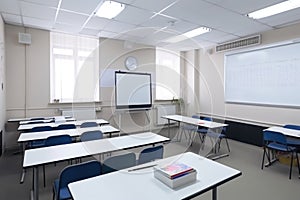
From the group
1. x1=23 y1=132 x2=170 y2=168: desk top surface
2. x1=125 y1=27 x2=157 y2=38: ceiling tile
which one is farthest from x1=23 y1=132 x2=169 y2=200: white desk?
x1=125 y1=27 x2=157 y2=38: ceiling tile

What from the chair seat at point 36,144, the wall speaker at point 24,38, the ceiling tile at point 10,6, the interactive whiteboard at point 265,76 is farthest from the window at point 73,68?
the interactive whiteboard at point 265,76

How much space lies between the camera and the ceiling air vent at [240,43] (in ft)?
15.2

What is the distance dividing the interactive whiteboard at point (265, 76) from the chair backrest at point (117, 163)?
391 cm

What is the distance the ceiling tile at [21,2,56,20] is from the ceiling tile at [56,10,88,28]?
0.13m

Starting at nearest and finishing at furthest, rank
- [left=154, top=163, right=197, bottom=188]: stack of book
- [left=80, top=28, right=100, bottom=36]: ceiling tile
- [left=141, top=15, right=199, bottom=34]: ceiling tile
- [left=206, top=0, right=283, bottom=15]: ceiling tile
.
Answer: [left=154, top=163, right=197, bottom=188]: stack of book < [left=206, top=0, right=283, bottom=15]: ceiling tile < [left=141, top=15, right=199, bottom=34]: ceiling tile < [left=80, top=28, right=100, bottom=36]: ceiling tile

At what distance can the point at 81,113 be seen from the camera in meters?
4.89

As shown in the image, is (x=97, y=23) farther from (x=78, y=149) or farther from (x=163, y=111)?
(x=163, y=111)

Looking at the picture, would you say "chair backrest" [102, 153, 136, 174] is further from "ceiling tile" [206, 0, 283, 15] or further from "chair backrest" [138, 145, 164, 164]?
"ceiling tile" [206, 0, 283, 15]

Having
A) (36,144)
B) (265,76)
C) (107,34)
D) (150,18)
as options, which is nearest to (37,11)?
(107,34)

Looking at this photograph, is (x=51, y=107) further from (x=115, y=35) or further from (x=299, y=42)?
(x=299, y=42)

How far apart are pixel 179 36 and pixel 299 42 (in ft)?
8.61

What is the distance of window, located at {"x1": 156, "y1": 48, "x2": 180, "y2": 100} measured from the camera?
6129mm

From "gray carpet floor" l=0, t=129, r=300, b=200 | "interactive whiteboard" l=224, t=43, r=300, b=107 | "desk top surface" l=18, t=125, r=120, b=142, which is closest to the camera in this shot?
"gray carpet floor" l=0, t=129, r=300, b=200

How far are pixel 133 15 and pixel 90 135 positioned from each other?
7.79ft
